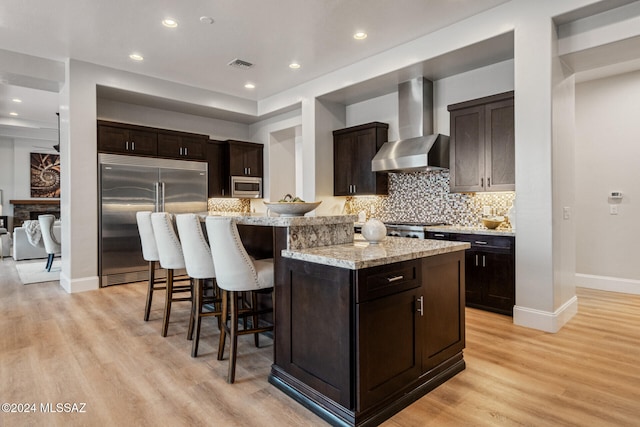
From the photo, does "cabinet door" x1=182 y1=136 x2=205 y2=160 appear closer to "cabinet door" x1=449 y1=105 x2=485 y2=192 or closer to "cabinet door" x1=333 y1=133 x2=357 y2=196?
"cabinet door" x1=333 y1=133 x2=357 y2=196

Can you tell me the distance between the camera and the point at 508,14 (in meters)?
3.49

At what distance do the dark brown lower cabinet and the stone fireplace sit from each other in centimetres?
1111

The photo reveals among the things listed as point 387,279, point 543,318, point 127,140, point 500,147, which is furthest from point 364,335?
point 127,140

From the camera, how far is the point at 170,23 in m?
3.86

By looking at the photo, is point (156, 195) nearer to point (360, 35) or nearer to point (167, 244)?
point (167, 244)

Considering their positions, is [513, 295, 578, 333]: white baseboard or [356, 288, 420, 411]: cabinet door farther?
[513, 295, 578, 333]: white baseboard

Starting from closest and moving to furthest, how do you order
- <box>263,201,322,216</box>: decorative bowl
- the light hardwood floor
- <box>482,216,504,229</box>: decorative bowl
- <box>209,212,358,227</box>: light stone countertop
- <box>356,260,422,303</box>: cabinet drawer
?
<box>356,260,422,303</box>: cabinet drawer, the light hardwood floor, <box>209,212,358,227</box>: light stone countertop, <box>263,201,322,216</box>: decorative bowl, <box>482,216,504,229</box>: decorative bowl

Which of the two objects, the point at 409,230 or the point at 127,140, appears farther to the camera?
the point at 127,140

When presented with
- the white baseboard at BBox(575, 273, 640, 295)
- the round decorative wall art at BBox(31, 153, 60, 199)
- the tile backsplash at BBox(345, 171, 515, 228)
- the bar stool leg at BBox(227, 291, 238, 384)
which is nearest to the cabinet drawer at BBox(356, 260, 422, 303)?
the bar stool leg at BBox(227, 291, 238, 384)

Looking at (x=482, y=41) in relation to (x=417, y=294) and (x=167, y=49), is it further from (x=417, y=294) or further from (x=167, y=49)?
(x=167, y=49)

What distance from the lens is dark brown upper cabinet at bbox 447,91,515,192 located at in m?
3.88

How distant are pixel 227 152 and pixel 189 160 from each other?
965mm

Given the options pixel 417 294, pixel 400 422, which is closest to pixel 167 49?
pixel 417 294

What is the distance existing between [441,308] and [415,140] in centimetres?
293
